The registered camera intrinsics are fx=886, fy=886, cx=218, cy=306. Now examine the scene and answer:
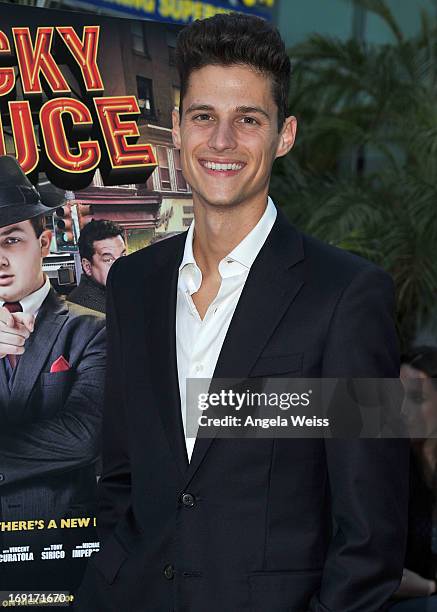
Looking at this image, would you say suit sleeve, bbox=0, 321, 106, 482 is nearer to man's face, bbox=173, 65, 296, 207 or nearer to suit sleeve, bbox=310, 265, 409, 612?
man's face, bbox=173, 65, 296, 207

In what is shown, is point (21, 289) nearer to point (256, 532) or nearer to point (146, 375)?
point (146, 375)

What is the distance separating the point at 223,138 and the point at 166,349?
1.61ft

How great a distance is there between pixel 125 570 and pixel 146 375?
1.46 feet

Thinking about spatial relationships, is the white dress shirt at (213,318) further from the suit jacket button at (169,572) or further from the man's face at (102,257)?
the man's face at (102,257)

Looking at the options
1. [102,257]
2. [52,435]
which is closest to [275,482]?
[52,435]

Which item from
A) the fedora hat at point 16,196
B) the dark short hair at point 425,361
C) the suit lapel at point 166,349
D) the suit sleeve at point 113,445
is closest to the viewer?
the suit lapel at point 166,349

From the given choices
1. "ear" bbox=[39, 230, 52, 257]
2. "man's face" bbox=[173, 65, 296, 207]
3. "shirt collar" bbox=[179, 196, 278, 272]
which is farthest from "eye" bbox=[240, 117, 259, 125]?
"ear" bbox=[39, 230, 52, 257]

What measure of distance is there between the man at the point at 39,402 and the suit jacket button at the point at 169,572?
0.69 m

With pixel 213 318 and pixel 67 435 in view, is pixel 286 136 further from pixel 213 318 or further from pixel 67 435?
pixel 67 435

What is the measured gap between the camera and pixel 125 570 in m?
2.02

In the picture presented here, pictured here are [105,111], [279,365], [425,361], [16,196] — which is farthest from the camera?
[425,361]

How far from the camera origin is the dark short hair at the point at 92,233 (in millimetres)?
2588

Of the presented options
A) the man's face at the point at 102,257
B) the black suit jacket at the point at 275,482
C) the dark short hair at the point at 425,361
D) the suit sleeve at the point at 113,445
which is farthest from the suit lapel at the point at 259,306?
the dark short hair at the point at 425,361

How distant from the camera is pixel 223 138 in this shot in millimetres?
1950
